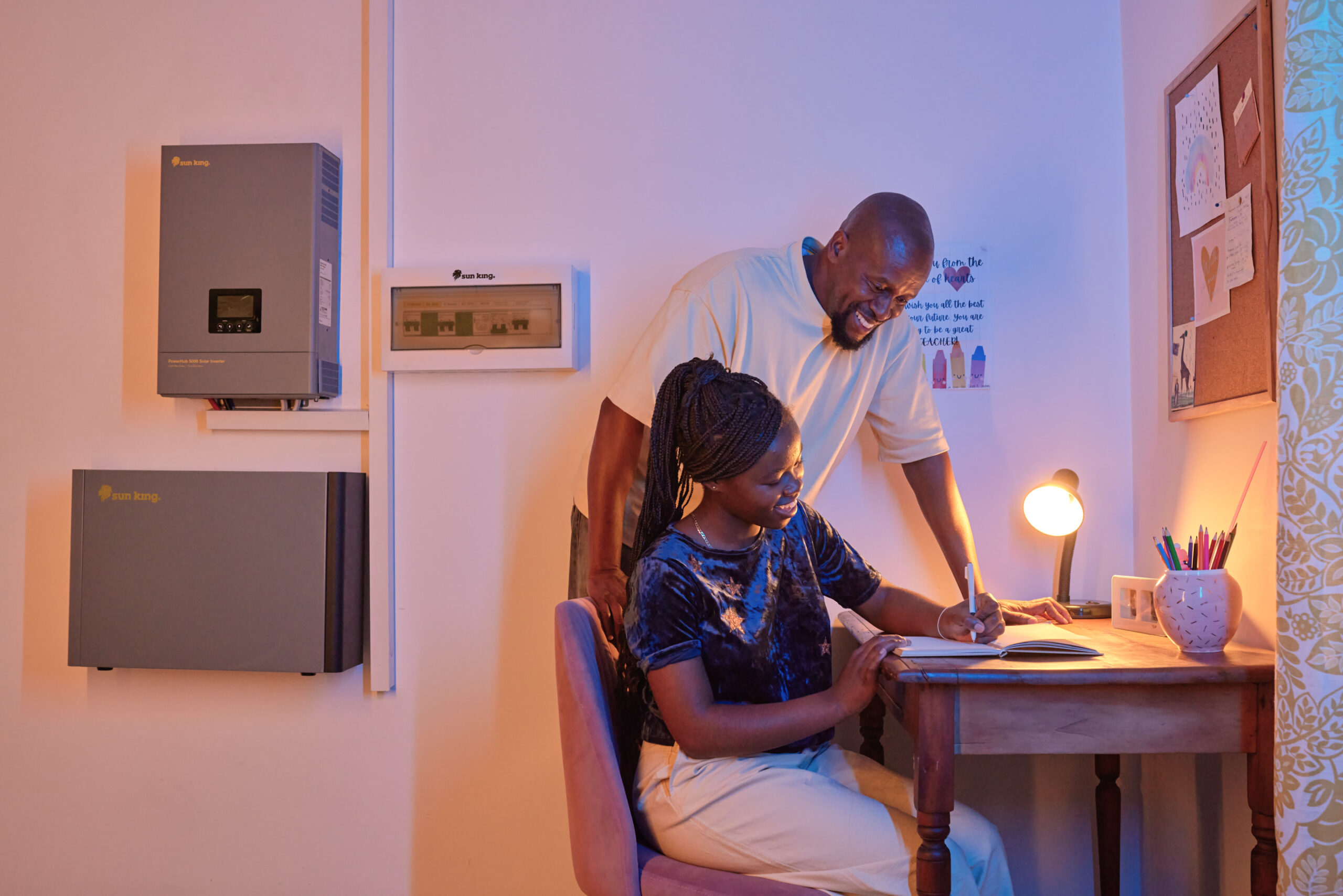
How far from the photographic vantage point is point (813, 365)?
202cm

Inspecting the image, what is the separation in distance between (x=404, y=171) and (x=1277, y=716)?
85.0 inches

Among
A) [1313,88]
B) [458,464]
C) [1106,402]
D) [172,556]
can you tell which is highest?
[1313,88]

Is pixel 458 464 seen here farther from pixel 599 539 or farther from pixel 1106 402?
pixel 1106 402

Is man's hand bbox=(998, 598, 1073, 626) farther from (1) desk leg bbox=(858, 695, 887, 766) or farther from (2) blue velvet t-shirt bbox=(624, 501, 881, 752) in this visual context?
(2) blue velvet t-shirt bbox=(624, 501, 881, 752)

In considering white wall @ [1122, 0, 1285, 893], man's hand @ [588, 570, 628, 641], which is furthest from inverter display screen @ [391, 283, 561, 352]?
white wall @ [1122, 0, 1285, 893]

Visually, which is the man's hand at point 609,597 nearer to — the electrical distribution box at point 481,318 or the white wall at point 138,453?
the electrical distribution box at point 481,318

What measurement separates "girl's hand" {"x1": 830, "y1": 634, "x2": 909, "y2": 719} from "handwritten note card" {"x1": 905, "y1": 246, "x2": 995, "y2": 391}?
0.95 metres

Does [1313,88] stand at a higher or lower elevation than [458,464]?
higher

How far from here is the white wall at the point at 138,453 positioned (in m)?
2.38

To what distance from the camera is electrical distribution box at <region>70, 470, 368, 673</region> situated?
228 centimetres

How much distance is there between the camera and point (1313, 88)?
123 centimetres

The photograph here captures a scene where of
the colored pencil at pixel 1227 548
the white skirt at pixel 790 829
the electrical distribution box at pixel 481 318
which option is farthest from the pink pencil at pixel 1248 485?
the electrical distribution box at pixel 481 318

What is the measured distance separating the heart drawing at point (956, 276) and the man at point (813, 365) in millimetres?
211

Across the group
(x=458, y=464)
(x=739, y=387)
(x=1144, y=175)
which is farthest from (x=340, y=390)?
(x=1144, y=175)
